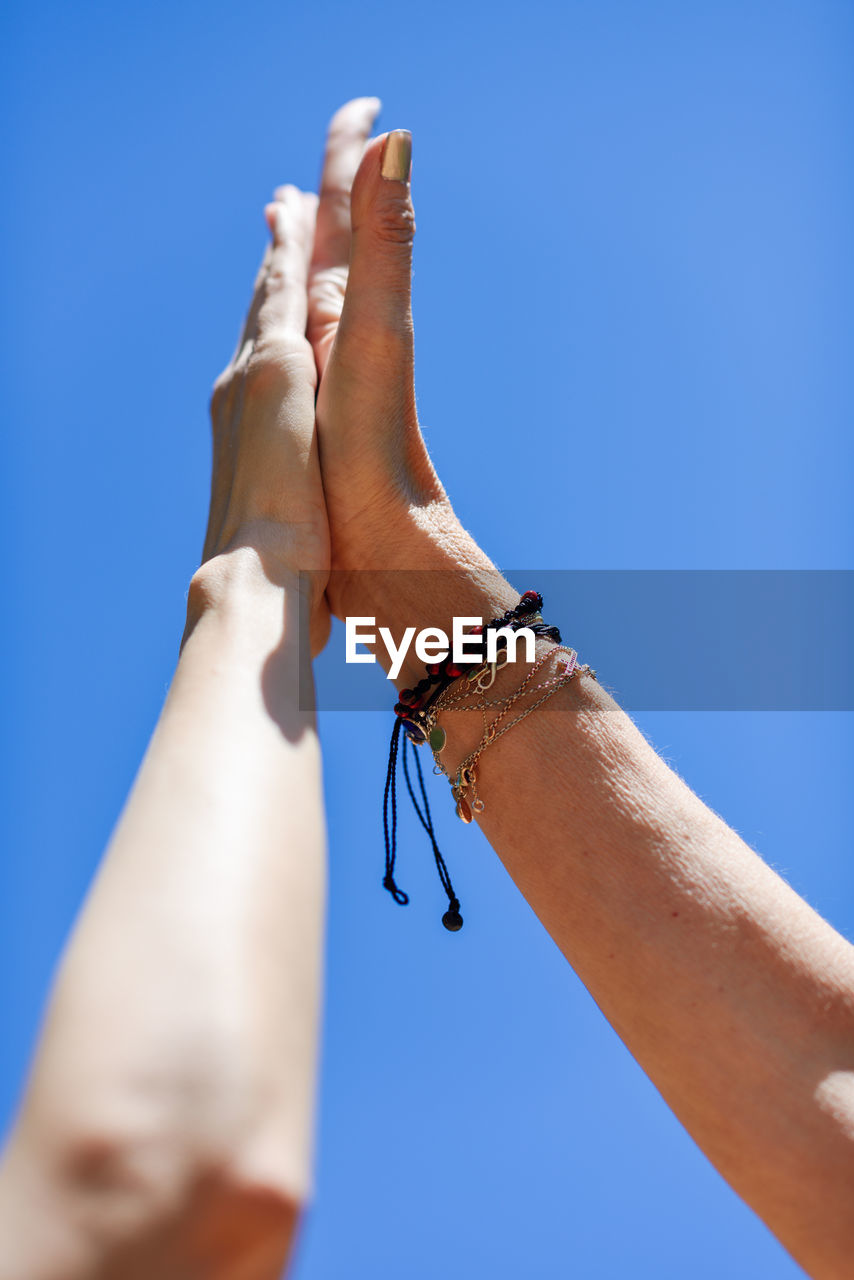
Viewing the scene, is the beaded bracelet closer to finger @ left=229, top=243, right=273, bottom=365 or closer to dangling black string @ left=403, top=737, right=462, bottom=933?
dangling black string @ left=403, top=737, right=462, bottom=933

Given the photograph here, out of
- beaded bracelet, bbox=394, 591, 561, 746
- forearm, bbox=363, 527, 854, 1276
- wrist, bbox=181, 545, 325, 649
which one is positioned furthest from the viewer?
beaded bracelet, bbox=394, 591, 561, 746

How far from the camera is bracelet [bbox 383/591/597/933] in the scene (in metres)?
1.77

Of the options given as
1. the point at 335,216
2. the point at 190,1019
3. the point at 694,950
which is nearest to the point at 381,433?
the point at 335,216

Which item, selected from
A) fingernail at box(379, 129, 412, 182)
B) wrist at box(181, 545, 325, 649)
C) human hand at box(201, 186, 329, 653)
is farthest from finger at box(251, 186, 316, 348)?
wrist at box(181, 545, 325, 649)

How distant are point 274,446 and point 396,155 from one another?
0.66 metres

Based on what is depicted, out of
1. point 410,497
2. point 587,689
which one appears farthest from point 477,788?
point 410,497

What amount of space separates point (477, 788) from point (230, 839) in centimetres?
81

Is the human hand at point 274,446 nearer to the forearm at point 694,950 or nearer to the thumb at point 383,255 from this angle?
the thumb at point 383,255

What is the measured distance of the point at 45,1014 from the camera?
0.88 metres

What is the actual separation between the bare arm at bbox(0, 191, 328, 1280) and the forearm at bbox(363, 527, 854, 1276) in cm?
53

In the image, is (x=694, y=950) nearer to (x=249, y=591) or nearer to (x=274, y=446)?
(x=249, y=591)

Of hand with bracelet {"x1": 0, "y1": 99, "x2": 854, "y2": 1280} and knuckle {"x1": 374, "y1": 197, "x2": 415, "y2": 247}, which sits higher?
knuckle {"x1": 374, "y1": 197, "x2": 415, "y2": 247}

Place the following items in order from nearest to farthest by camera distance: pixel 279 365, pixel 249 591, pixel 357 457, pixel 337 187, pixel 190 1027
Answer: pixel 190 1027 < pixel 249 591 < pixel 357 457 < pixel 279 365 < pixel 337 187

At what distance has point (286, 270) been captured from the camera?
2729 mm
